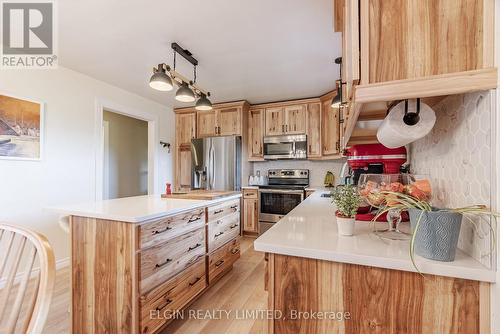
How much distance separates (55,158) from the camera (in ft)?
8.55

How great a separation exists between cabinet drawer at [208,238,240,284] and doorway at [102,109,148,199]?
317cm

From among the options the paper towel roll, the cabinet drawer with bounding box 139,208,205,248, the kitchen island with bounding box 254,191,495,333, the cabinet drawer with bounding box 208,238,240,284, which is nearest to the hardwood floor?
the cabinet drawer with bounding box 208,238,240,284

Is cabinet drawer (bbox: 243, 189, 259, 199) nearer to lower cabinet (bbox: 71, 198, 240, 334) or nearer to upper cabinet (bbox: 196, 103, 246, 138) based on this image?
upper cabinet (bbox: 196, 103, 246, 138)

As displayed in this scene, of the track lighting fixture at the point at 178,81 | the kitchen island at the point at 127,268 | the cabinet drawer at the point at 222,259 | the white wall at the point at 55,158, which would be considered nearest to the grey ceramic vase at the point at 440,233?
the kitchen island at the point at 127,268

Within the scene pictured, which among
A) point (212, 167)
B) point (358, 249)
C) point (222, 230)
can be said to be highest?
point (212, 167)

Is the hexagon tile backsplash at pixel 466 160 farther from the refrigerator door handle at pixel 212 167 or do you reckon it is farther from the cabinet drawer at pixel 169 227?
the refrigerator door handle at pixel 212 167

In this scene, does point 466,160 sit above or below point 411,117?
below

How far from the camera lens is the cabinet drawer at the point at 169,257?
4.69 ft

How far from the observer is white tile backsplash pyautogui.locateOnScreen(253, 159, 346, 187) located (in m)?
3.98

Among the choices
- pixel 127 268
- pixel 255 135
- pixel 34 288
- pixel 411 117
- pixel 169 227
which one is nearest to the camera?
pixel 34 288

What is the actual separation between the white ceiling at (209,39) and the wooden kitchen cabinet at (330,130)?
0.54 m

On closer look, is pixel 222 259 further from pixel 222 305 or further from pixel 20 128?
pixel 20 128

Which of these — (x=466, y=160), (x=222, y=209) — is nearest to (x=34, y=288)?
(x=466, y=160)

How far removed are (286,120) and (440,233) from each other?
3.46m
